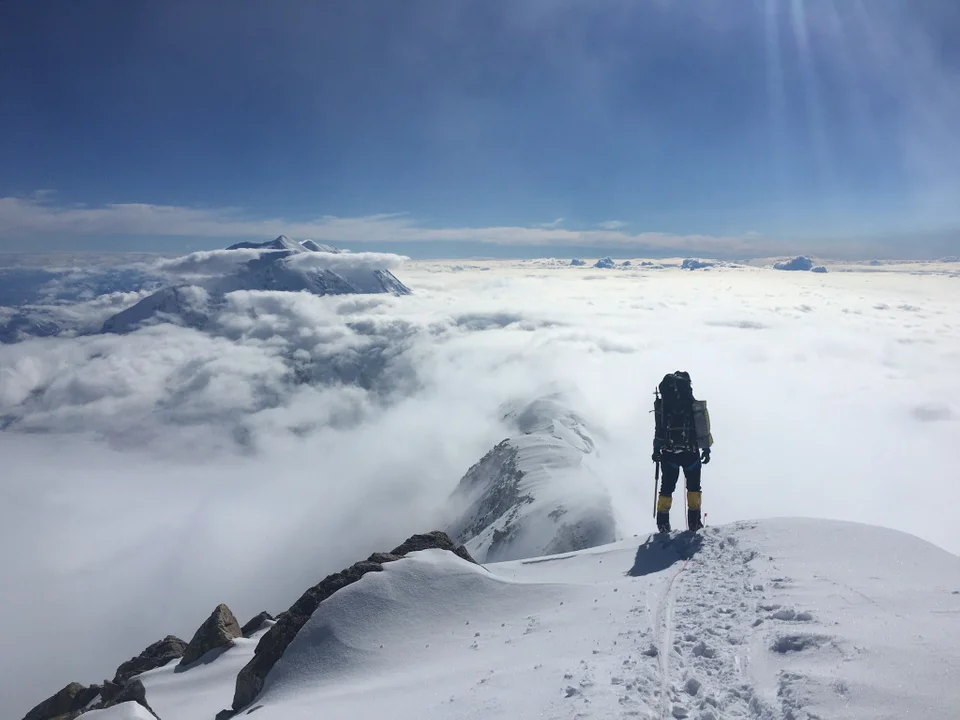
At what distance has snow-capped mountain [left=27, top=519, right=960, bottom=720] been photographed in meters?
5.88

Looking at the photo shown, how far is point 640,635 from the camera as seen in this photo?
791cm

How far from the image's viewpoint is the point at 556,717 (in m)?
6.30

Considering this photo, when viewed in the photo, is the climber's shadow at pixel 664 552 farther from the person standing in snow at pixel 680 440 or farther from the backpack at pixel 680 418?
the backpack at pixel 680 418

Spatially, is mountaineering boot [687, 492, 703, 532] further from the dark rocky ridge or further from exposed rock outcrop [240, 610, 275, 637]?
exposed rock outcrop [240, 610, 275, 637]

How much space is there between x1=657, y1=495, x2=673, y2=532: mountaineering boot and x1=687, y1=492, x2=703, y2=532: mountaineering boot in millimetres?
502

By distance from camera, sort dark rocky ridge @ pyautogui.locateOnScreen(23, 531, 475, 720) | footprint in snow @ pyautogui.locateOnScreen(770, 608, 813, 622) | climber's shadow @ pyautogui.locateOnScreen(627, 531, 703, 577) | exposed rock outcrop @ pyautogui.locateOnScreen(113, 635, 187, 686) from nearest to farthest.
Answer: footprint in snow @ pyautogui.locateOnScreen(770, 608, 813, 622), climber's shadow @ pyautogui.locateOnScreen(627, 531, 703, 577), dark rocky ridge @ pyautogui.locateOnScreen(23, 531, 475, 720), exposed rock outcrop @ pyautogui.locateOnScreen(113, 635, 187, 686)

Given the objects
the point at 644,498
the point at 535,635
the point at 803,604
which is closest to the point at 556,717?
the point at 535,635

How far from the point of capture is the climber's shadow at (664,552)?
1085 cm

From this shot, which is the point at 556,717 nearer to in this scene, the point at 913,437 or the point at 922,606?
the point at 922,606

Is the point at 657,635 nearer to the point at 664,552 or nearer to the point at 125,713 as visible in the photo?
A: the point at 664,552

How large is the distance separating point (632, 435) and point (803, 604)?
392ft

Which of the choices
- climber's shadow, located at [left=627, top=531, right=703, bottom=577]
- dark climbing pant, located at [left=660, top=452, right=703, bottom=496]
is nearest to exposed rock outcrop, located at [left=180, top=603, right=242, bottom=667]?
climber's shadow, located at [left=627, top=531, right=703, bottom=577]

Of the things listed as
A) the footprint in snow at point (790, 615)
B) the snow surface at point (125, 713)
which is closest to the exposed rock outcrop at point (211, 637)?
the snow surface at point (125, 713)

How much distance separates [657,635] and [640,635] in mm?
279
